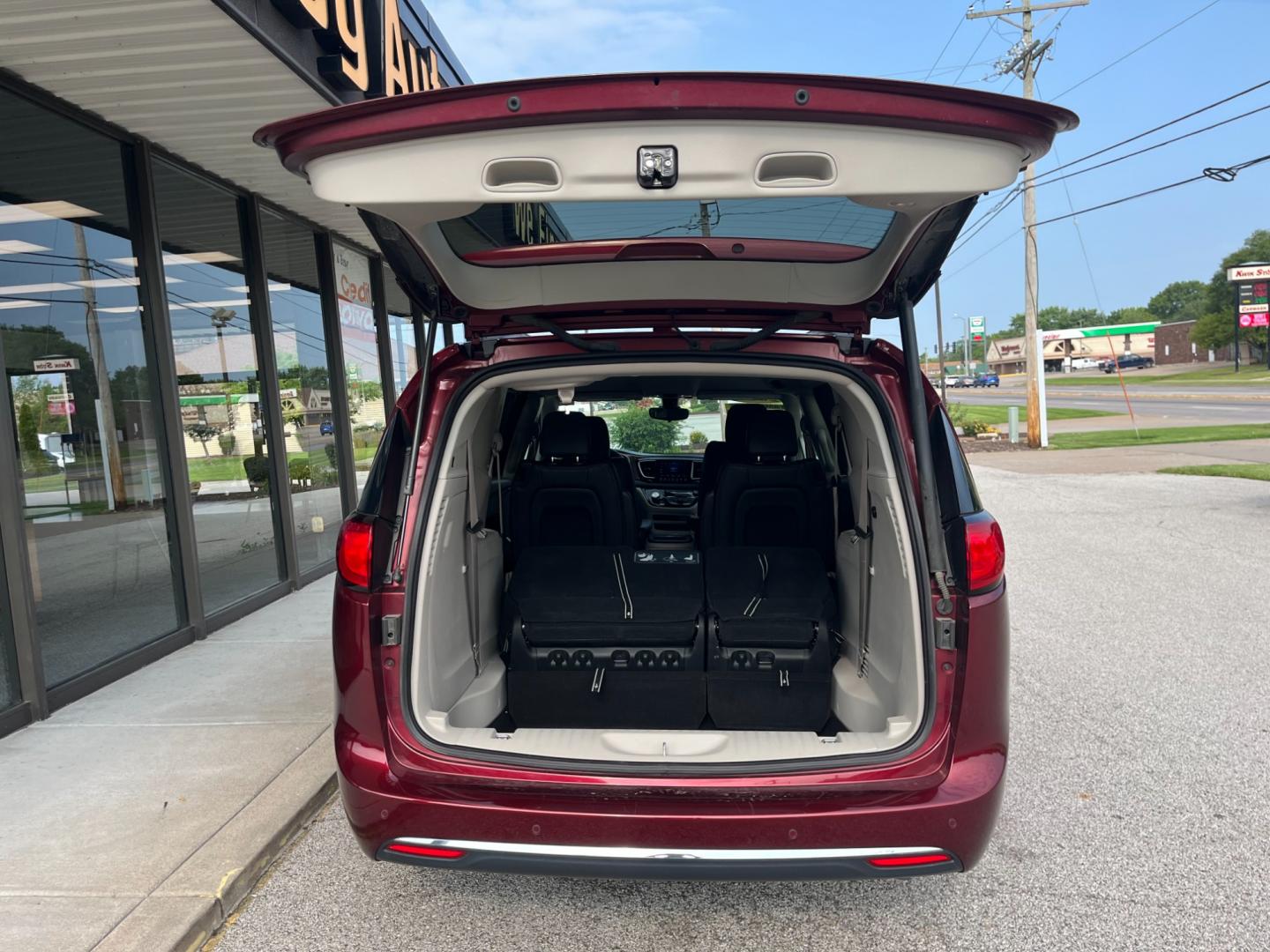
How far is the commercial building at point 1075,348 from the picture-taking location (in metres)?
78.9

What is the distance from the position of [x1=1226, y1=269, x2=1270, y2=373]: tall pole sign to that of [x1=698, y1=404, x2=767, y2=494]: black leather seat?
51600mm

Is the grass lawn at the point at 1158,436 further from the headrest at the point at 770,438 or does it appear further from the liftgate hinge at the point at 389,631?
the liftgate hinge at the point at 389,631

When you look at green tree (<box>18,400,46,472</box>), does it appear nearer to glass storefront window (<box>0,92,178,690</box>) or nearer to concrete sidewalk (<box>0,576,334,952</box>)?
glass storefront window (<box>0,92,178,690</box>)

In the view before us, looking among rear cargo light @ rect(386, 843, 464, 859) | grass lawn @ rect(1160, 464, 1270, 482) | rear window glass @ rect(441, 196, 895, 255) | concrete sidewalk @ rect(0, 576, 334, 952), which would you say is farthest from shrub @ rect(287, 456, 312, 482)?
grass lawn @ rect(1160, 464, 1270, 482)

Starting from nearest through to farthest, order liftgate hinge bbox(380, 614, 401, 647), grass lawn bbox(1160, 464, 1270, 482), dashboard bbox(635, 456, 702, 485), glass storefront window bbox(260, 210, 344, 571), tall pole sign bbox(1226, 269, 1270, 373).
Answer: liftgate hinge bbox(380, 614, 401, 647) → dashboard bbox(635, 456, 702, 485) → glass storefront window bbox(260, 210, 344, 571) → grass lawn bbox(1160, 464, 1270, 482) → tall pole sign bbox(1226, 269, 1270, 373)

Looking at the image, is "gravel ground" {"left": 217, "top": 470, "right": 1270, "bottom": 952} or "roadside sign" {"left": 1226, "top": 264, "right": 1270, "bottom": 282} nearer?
"gravel ground" {"left": 217, "top": 470, "right": 1270, "bottom": 952}

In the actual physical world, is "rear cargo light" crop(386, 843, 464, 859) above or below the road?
above

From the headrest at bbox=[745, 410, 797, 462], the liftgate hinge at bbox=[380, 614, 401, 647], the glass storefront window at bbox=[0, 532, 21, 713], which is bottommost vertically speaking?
the glass storefront window at bbox=[0, 532, 21, 713]

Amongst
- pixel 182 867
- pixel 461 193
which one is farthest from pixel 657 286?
pixel 182 867

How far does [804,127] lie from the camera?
5.70 feet

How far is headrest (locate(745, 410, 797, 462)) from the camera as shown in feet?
12.4

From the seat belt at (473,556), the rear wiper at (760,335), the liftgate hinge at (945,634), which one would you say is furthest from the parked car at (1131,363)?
the liftgate hinge at (945,634)

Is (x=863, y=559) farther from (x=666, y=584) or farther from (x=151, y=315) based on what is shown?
(x=151, y=315)

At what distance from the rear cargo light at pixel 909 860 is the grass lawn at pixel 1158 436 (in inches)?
711
